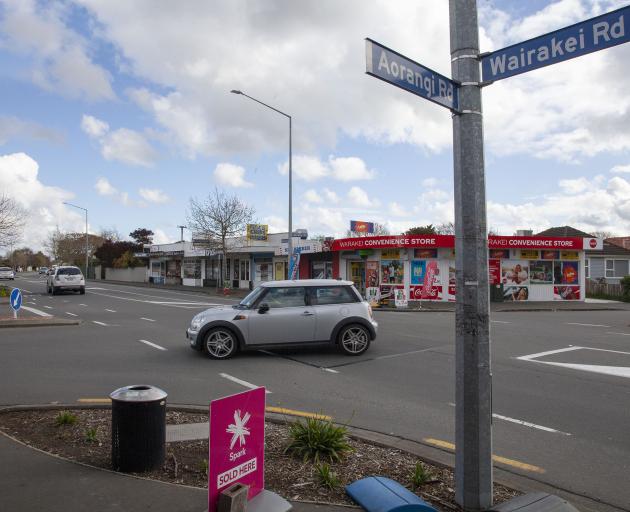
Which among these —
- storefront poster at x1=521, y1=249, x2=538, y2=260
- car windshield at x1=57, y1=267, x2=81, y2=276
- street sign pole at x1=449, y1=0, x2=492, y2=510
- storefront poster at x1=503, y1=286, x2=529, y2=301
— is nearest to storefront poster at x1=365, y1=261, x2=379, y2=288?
storefront poster at x1=503, y1=286, x2=529, y2=301

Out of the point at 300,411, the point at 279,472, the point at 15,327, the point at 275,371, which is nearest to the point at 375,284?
the point at 15,327

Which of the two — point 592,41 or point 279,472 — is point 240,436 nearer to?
point 279,472

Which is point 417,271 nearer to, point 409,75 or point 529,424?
point 529,424

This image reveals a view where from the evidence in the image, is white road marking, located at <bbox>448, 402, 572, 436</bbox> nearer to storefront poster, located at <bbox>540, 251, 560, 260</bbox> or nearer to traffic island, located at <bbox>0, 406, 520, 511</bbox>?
traffic island, located at <bbox>0, 406, 520, 511</bbox>

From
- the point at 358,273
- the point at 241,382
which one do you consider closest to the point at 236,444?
the point at 241,382

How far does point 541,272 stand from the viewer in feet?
103

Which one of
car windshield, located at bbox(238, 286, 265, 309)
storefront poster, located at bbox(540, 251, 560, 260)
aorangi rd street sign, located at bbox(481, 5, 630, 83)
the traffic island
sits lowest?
the traffic island

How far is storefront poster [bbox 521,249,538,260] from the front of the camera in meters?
30.9

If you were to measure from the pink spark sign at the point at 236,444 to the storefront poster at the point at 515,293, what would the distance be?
29.3m

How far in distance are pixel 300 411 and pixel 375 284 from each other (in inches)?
986

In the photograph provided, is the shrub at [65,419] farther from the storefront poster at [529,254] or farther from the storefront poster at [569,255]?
the storefront poster at [569,255]

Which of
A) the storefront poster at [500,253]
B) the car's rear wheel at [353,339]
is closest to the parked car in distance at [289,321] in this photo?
the car's rear wheel at [353,339]

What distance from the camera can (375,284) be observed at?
31.5m

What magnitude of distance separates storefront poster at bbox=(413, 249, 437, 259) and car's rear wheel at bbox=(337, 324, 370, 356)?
65.1 feet
